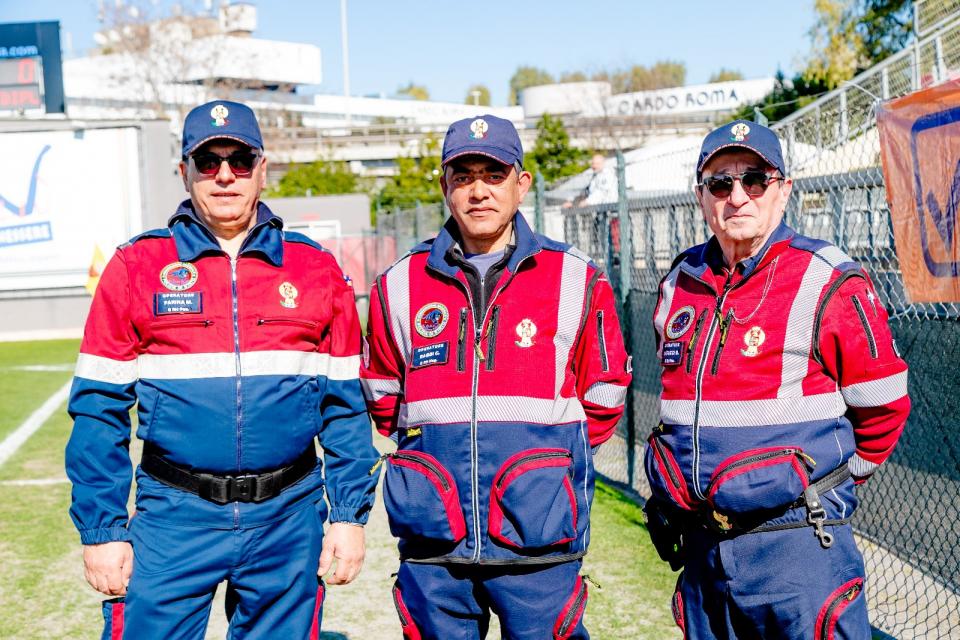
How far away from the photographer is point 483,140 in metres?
3.08

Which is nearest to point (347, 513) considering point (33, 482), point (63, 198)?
point (33, 482)

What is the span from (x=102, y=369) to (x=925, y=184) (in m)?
3.35

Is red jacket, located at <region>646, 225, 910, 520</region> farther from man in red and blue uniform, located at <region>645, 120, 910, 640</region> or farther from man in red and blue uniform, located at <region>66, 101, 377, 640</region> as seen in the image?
man in red and blue uniform, located at <region>66, 101, 377, 640</region>

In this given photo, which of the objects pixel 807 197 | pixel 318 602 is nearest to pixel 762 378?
pixel 318 602

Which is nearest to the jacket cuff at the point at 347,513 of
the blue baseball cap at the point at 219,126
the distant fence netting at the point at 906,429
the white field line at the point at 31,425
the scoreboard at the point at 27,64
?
the blue baseball cap at the point at 219,126

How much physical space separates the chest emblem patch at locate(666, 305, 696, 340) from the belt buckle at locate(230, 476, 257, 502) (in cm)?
139

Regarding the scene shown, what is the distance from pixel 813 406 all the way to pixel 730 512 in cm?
39

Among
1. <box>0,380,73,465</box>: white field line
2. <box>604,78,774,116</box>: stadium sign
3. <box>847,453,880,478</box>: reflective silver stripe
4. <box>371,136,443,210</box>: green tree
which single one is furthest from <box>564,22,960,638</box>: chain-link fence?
<box>604,78,774,116</box>: stadium sign

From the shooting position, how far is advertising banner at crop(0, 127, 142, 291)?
70.0 ft

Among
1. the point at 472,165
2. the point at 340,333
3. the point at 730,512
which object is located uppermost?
the point at 472,165

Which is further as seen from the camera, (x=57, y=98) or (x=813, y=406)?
(x=57, y=98)

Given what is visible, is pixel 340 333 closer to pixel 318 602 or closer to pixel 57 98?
pixel 318 602

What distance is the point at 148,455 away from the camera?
3.18m

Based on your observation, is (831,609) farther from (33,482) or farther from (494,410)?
(33,482)
